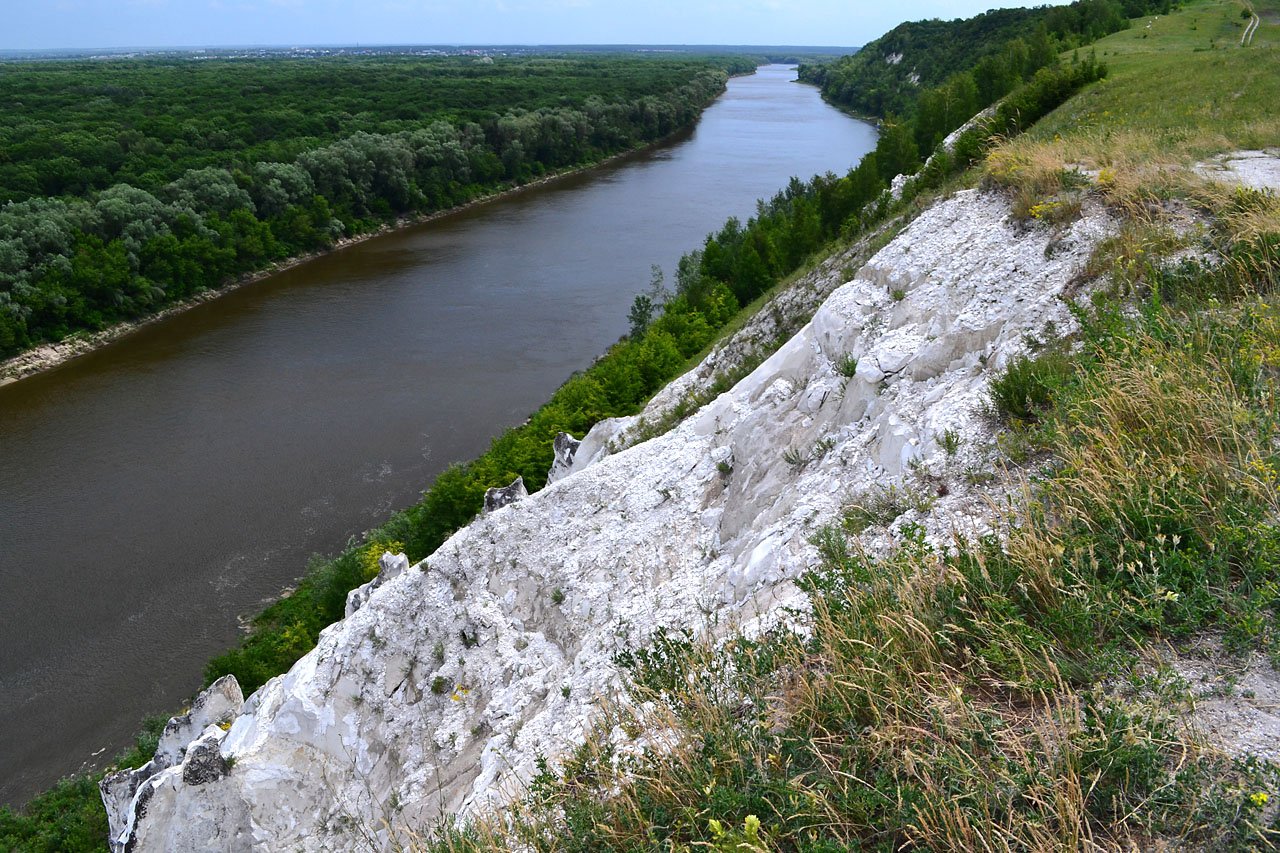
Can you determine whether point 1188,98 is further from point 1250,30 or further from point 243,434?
point 243,434

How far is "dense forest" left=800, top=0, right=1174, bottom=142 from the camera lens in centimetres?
2900

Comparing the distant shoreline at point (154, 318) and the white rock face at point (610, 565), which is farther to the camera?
the distant shoreline at point (154, 318)

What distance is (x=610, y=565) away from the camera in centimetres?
786

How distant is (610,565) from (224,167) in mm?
45131

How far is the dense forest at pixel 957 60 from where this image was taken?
95.1ft

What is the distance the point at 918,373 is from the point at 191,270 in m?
36.7

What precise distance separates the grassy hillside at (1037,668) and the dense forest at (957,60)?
2639cm

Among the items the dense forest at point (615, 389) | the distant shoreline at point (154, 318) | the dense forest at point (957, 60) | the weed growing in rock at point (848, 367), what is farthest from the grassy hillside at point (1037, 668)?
the distant shoreline at point (154, 318)

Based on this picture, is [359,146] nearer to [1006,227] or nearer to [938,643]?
[1006,227]

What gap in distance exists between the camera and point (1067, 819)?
2.65 metres

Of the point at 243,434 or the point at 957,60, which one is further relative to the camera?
the point at 957,60

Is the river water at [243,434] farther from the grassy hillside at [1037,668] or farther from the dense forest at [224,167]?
the grassy hillside at [1037,668]

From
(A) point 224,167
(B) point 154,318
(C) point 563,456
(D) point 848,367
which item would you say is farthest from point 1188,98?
(A) point 224,167

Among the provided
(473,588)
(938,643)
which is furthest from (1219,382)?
(473,588)
